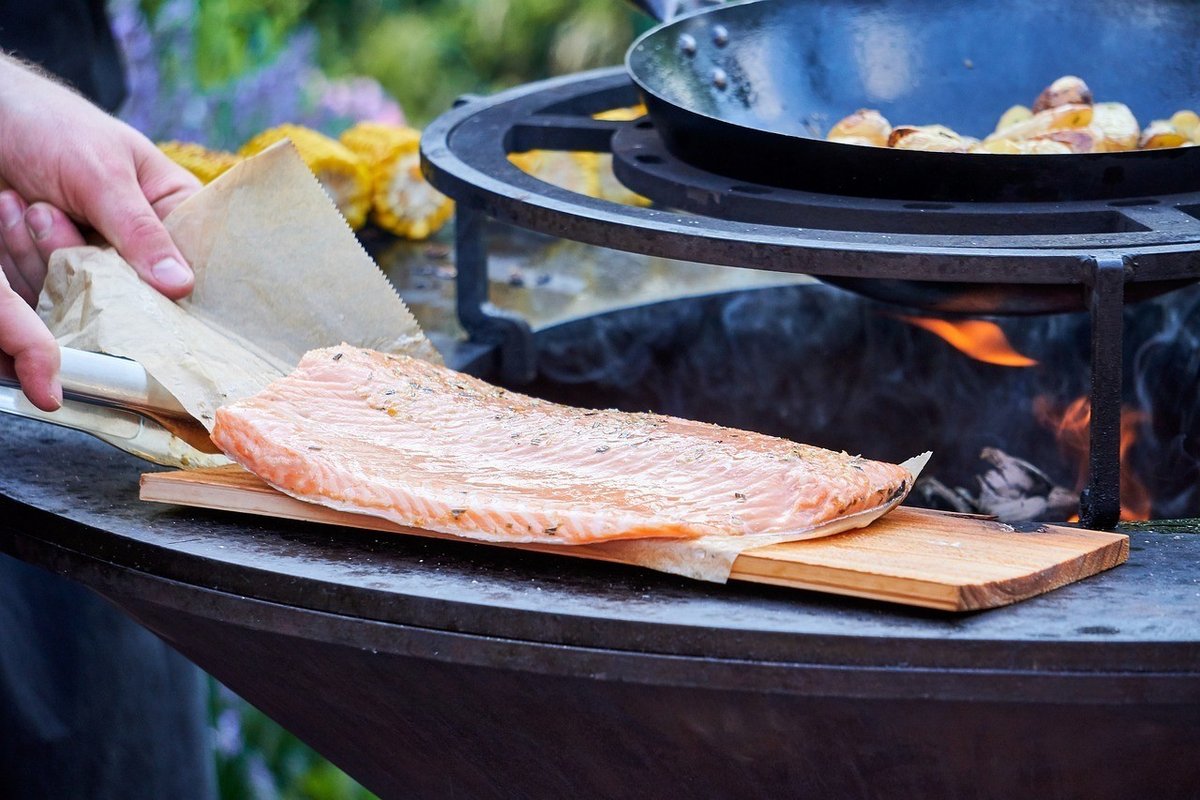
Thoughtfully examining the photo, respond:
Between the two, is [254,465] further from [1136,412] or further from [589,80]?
[1136,412]

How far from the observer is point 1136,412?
8.59ft

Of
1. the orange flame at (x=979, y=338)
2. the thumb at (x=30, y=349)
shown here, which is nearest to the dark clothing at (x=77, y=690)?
the thumb at (x=30, y=349)

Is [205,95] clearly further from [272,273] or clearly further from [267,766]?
[272,273]

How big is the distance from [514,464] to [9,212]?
0.96 metres

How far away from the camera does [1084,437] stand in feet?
8.52

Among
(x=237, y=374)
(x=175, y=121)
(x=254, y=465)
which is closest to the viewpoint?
(x=254, y=465)

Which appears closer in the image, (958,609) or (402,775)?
(958,609)

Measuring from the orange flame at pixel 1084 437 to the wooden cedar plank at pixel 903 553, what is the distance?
1149 mm

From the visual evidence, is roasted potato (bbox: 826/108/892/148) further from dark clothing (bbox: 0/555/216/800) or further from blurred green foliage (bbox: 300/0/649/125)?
blurred green foliage (bbox: 300/0/649/125)

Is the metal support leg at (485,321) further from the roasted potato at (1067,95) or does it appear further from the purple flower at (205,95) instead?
the purple flower at (205,95)

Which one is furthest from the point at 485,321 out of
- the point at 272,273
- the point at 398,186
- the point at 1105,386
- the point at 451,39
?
the point at 451,39

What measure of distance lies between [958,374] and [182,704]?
1.91 m

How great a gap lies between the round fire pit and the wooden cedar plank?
25 mm

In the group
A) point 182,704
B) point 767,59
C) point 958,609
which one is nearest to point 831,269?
point 958,609
